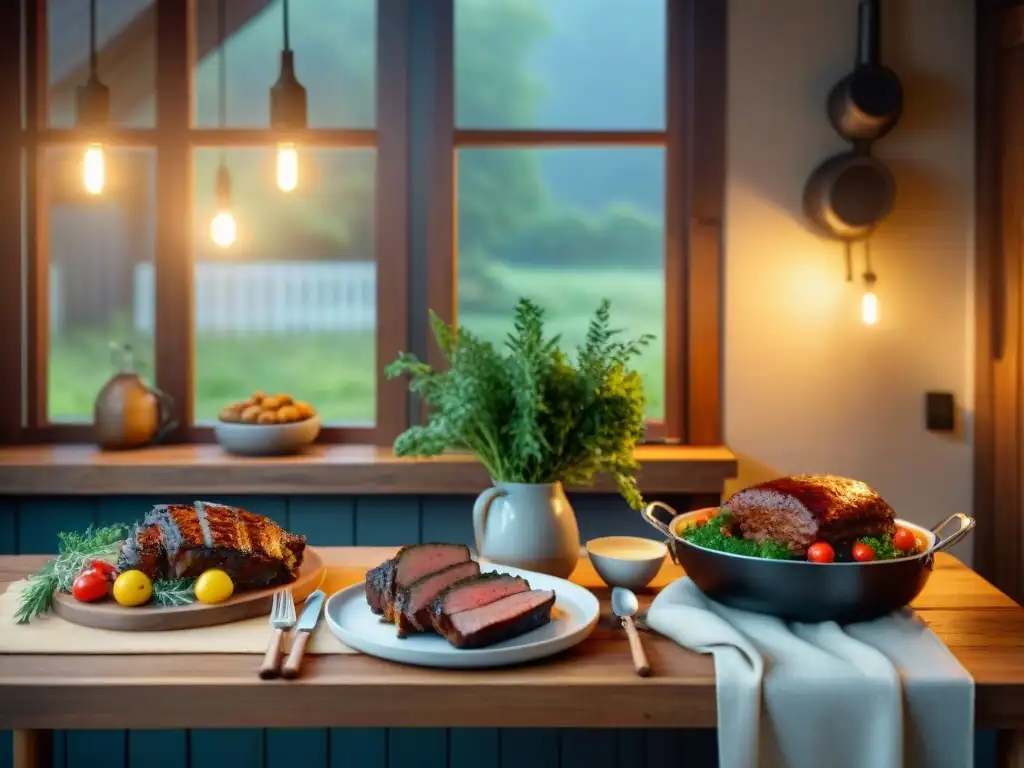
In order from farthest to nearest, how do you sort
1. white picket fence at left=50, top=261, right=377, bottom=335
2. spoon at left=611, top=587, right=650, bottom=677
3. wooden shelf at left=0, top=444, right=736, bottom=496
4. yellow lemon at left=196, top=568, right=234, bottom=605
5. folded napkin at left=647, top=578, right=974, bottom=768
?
white picket fence at left=50, top=261, right=377, bottom=335 → wooden shelf at left=0, top=444, right=736, bottom=496 → yellow lemon at left=196, top=568, right=234, bottom=605 → spoon at left=611, top=587, right=650, bottom=677 → folded napkin at left=647, top=578, right=974, bottom=768

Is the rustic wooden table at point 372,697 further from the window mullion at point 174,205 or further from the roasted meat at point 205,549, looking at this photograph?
the window mullion at point 174,205

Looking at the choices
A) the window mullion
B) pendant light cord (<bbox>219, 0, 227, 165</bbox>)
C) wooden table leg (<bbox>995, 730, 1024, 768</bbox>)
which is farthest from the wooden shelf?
wooden table leg (<bbox>995, 730, 1024, 768</bbox>)

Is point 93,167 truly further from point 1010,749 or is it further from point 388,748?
point 1010,749

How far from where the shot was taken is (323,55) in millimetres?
2838

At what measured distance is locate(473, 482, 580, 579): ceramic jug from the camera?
61.3 inches

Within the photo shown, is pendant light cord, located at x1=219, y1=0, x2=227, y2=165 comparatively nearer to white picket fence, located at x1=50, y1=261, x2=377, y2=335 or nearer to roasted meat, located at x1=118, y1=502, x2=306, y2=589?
white picket fence, located at x1=50, y1=261, x2=377, y2=335

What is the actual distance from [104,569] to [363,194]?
162cm

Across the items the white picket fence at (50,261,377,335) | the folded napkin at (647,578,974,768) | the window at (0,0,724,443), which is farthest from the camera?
the white picket fence at (50,261,377,335)

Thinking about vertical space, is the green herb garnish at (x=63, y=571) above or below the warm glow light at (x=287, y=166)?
below

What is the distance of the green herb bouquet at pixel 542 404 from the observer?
4.97 feet

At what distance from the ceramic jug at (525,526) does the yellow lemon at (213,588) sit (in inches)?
15.3

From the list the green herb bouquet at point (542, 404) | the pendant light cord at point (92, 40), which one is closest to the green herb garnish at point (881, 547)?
the green herb bouquet at point (542, 404)

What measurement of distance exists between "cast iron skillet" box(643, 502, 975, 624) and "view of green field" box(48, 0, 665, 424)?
1409 millimetres

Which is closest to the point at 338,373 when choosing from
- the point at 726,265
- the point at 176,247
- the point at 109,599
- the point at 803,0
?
the point at 176,247
